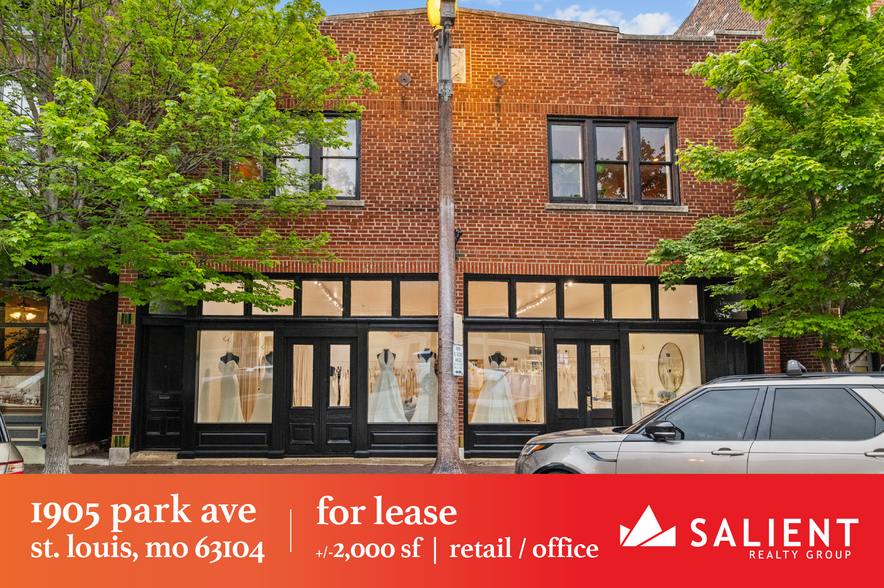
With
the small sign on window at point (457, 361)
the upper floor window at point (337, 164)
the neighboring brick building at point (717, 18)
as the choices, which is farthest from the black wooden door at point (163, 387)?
the neighboring brick building at point (717, 18)

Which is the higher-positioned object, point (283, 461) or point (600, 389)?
point (600, 389)

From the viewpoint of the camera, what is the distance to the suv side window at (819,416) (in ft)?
15.1

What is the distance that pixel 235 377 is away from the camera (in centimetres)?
1117

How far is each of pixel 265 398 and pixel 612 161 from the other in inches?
336

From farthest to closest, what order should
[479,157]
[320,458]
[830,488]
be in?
[479,157], [320,458], [830,488]

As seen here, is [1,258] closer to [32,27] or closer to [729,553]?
[32,27]

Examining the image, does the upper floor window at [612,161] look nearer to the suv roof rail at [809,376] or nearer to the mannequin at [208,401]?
the suv roof rail at [809,376]

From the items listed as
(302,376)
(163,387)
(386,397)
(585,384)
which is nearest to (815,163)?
(585,384)

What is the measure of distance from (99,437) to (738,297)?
1374cm

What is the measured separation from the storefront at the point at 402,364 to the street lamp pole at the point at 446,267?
2656 mm

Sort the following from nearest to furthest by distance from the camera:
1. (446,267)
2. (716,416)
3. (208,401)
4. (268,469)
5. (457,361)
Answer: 1. (716,416)
2. (457,361)
3. (446,267)
4. (268,469)
5. (208,401)

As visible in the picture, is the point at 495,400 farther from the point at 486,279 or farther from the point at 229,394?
the point at 229,394

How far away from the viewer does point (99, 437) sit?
12133mm

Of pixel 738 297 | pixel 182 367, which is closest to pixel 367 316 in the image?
pixel 182 367
